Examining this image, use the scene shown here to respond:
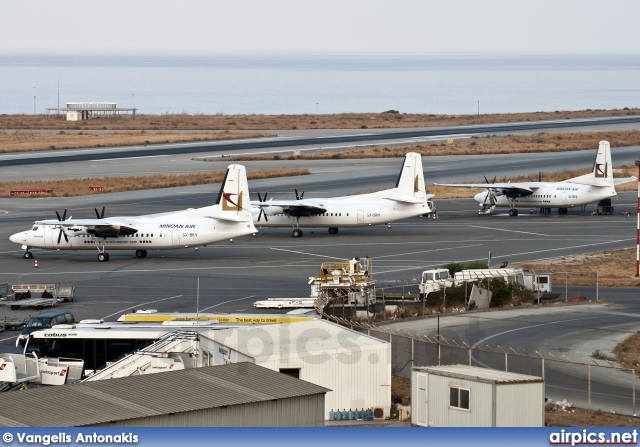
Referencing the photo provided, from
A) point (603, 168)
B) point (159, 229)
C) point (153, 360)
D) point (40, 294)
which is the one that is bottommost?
point (40, 294)

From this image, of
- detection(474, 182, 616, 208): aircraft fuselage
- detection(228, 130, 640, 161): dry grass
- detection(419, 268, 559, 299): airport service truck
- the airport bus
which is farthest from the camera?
detection(228, 130, 640, 161): dry grass

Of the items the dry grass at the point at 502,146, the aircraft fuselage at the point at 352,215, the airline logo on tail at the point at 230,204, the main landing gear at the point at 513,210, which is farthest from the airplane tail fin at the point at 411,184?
the dry grass at the point at 502,146

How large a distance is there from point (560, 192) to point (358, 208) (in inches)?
891

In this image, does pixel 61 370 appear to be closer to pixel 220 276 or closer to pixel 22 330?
pixel 22 330

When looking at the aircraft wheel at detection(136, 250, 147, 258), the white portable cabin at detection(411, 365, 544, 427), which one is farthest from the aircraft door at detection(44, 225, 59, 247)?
the white portable cabin at detection(411, 365, 544, 427)

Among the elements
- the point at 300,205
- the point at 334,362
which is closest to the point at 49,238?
the point at 300,205

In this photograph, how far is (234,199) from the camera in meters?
75.2

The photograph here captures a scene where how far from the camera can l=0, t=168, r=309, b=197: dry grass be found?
390 feet

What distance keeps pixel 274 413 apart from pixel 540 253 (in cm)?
5214

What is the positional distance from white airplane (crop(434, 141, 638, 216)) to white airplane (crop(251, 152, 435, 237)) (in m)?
16.4

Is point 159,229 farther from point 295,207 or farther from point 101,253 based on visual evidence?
point 295,207

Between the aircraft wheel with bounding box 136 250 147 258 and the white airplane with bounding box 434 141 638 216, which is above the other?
the white airplane with bounding box 434 141 638 216

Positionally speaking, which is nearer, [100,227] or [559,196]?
[100,227]

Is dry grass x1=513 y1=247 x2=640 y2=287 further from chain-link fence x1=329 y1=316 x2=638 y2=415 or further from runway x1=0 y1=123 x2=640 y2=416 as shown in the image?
chain-link fence x1=329 y1=316 x2=638 y2=415
